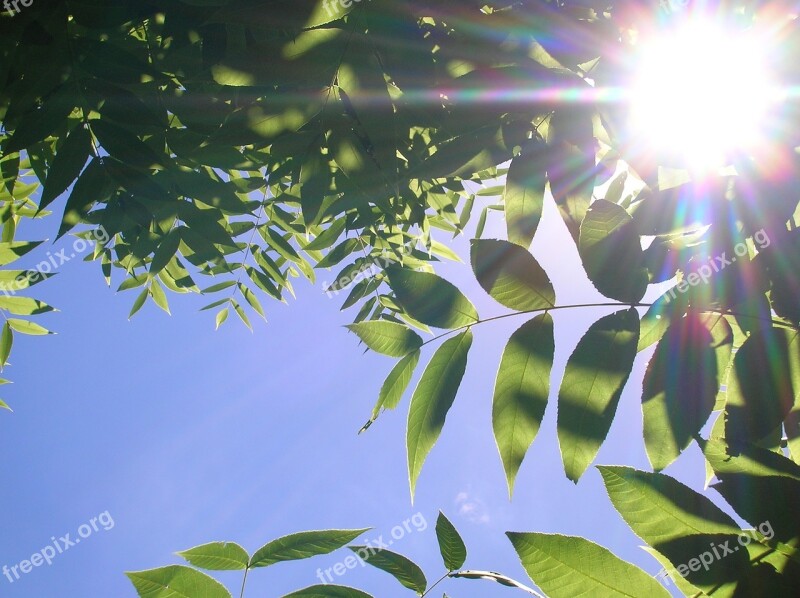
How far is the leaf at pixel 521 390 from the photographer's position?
3.40ft

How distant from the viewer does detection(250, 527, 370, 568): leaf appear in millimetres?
997

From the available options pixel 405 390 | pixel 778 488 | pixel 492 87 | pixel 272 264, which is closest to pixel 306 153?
pixel 492 87

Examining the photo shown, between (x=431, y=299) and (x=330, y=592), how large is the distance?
582 mm

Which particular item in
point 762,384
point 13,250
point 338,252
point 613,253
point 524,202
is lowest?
point 762,384

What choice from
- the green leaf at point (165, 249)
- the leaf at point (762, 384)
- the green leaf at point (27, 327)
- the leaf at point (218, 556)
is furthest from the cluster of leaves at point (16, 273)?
the leaf at point (762, 384)

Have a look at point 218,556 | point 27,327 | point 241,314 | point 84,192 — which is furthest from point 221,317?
point 218,556

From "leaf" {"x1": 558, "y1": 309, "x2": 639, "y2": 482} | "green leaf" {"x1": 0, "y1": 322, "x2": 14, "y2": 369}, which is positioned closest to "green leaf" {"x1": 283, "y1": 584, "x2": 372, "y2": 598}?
"leaf" {"x1": 558, "y1": 309, "x2": 639, "y2": 482}

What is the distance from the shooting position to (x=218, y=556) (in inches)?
A: 41.4

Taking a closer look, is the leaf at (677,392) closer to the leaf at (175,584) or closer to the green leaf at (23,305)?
the leaf at (175,584)

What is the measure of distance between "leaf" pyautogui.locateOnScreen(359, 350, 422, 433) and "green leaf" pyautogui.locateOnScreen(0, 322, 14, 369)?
2862mm

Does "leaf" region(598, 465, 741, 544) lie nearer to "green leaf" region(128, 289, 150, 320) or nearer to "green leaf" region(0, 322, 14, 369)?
"green leaf" region(128, 289, 150, 320)

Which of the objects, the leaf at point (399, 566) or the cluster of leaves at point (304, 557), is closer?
the cluster of leaves at point (304, 557)

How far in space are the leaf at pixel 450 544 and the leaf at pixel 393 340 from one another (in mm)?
417

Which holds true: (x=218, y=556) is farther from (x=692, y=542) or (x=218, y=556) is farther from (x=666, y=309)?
(x=666, y=309)
